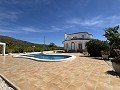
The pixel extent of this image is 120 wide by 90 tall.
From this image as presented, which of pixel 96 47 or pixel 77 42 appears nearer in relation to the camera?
pixel 96 47

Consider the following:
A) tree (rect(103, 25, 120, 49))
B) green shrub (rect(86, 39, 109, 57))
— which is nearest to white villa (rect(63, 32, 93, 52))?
green shrub (rect(86, 39, 109, 57))

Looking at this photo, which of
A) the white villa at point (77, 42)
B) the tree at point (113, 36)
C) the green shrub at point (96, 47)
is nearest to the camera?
the tree at point (113, 36)

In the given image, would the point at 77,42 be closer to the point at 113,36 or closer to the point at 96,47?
the point at 96,47

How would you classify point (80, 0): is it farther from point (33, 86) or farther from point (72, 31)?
point (72, 31)

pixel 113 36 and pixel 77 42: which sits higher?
pixel 77 42

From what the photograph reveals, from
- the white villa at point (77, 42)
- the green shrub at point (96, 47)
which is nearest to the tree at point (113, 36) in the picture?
the green shrub at point (96, 47)

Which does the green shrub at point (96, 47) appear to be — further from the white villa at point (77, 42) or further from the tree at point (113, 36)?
the white villa at point (77, 42)

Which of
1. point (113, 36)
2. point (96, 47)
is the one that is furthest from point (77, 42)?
point (113, 36)

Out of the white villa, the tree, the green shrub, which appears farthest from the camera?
the white villa

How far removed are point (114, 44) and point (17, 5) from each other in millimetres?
14851

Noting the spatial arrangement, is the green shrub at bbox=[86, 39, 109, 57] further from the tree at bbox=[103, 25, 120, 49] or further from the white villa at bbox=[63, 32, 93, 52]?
the white villa at bbox=[63, 32, 93, 52]

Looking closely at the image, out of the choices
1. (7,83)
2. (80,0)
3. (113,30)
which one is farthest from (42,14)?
(7,83)

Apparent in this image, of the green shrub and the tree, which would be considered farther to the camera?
the green shrub

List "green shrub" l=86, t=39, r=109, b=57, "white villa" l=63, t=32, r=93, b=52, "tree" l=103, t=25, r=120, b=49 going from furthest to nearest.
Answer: "white villa" l=63, t=32, r=93, b=52 → "green shrub" l=86, t=39, r=109, b=57 → "tree" l=103, t=25, r=120, b=49
